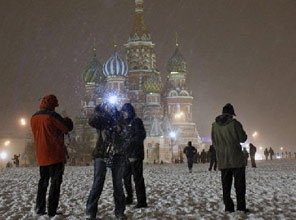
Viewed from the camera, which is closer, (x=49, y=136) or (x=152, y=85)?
(x=49, y=136)

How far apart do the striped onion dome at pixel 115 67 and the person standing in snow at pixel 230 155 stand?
230ft

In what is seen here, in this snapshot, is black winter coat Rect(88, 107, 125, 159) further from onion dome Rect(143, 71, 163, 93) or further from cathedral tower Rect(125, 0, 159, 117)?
cathedral tower Rect(125, 0, 159, 117)

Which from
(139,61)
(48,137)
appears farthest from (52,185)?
(139,61)

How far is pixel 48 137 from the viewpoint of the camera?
7.11 m

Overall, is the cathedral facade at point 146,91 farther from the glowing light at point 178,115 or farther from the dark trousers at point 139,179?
the dark trousers at point 139,179

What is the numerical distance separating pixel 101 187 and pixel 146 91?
232 ft

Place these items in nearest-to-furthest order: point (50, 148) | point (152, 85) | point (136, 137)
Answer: point (50, 148), point (136, 137), point (152, 85)

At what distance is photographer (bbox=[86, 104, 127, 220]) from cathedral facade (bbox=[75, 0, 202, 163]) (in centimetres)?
6251

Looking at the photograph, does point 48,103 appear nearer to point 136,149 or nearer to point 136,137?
point 136,137

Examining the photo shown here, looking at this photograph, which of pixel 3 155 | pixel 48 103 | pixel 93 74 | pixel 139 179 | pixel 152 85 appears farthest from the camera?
pixel 93 74

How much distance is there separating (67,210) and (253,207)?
289 cm

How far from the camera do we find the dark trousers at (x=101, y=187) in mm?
6561

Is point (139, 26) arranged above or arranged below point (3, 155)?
above

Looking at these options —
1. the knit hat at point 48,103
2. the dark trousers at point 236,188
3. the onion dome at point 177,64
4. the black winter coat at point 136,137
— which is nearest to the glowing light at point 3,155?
the onion dome at point 177,64
